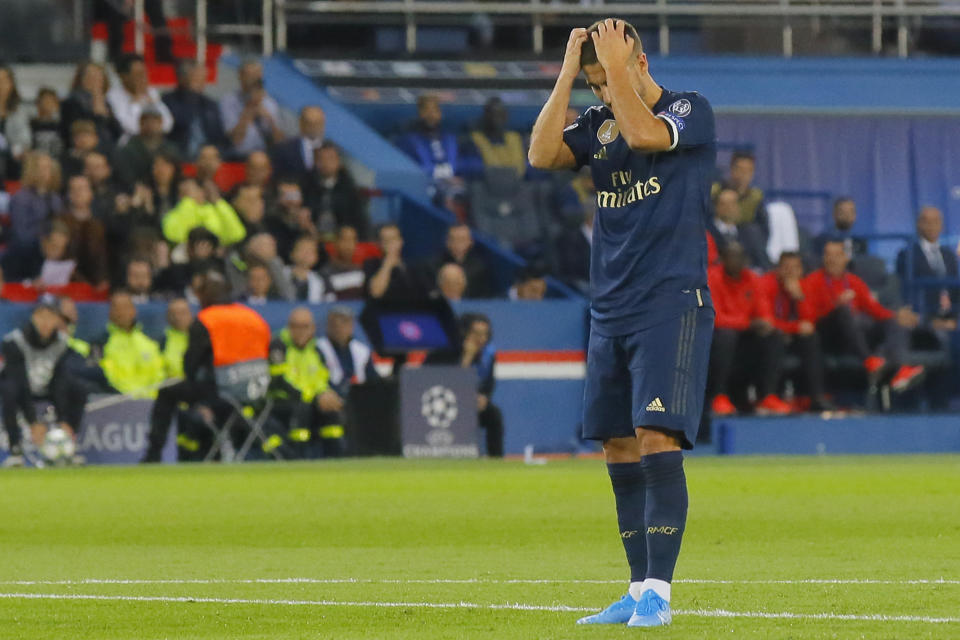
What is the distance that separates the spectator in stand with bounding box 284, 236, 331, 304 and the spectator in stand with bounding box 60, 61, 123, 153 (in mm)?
2598

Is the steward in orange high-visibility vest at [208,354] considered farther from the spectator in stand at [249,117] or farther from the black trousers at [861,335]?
the black trousers at [861,335]

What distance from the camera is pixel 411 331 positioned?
19.2 metres

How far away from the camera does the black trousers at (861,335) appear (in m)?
20.5

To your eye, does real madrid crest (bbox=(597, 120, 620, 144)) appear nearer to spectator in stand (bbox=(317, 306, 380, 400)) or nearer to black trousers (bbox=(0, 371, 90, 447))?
black trousers (bbox=(0, 371, 90, 447))

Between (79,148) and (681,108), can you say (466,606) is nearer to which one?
(681,108)

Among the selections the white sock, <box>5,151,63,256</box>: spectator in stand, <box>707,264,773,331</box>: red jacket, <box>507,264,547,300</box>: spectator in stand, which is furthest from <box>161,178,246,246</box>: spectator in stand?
the white sock

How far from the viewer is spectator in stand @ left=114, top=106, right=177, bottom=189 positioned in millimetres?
20531

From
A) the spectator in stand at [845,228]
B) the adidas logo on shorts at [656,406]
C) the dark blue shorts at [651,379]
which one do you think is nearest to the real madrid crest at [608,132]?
the dark blue shorts at [651,379]

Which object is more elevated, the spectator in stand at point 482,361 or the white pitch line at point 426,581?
the white pitch line at point 426,581

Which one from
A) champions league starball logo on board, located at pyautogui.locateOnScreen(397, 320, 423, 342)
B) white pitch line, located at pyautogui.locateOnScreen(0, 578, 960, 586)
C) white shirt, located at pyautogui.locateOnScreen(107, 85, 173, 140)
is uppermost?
white shirt, located at pyautogui.locateOnScreen(107, 85, 173, 140)

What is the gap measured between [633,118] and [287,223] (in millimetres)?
14326

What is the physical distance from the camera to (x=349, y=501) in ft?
44.3

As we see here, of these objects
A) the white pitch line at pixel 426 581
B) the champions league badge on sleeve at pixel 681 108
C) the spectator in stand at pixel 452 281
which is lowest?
the white pitch line at pixel 426 581

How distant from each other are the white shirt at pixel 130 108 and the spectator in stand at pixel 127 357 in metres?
3.81
